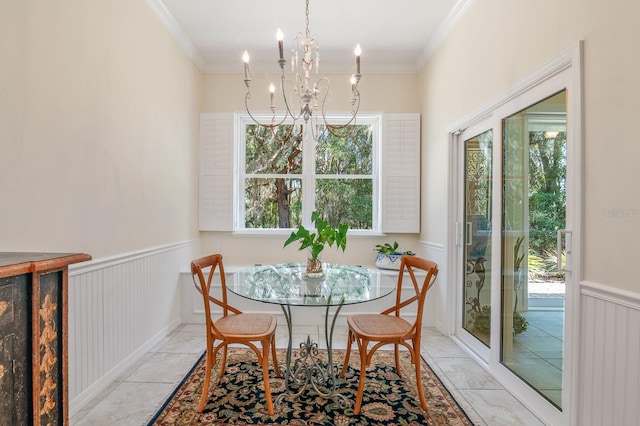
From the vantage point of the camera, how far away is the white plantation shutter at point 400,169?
4070 mm

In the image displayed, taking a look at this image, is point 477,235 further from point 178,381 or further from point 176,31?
point 176,31

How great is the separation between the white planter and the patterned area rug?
4.42 ft

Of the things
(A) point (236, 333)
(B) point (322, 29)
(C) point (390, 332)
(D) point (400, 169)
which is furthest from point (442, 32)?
(A) point (236, 333)

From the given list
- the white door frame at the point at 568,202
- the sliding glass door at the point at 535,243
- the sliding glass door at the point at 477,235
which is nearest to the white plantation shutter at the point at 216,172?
the sliding glass door at the point at 477,235

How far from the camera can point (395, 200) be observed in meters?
4.07

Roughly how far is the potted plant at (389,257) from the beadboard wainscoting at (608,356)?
7.21ft

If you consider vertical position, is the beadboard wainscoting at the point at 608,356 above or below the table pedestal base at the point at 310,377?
above

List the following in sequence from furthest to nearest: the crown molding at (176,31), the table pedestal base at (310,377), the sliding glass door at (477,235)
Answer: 1. the crown molding at (176,31)
2. the sliding glass door at (477,235)
3. the table pedestal base at (310,377)

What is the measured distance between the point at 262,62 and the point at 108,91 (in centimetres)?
210

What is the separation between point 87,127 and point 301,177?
8.06 feet

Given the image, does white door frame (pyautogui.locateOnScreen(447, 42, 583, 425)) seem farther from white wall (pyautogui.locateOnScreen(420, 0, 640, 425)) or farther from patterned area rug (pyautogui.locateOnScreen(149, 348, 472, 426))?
patterned area rug (pyautogui.locateOnScreen(149, 348, 472, 426))

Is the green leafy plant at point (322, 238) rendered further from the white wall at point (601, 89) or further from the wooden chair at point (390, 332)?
the white wall at point (601, 89)

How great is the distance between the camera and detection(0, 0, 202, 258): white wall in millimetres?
1635

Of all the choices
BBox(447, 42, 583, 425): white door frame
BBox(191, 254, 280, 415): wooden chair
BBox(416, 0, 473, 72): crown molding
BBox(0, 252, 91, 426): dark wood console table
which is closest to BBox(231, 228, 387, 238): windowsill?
BBox(447, 42, 583, 425): white door frame
